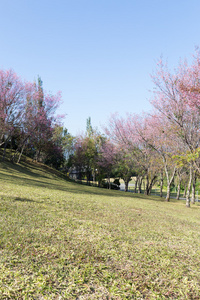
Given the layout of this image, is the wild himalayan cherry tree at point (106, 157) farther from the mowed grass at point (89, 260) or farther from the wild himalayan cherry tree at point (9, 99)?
the mowed grass at point (89, 260)

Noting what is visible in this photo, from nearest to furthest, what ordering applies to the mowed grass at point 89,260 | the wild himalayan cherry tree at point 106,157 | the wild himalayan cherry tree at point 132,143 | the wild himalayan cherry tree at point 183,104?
1. the mowed grass at point 89,260
2. the wild himalayan cherry tree at point 183,104
3. the wild himalayan cherry tree at point 132,143
4. the wild himalayan cherry tree at point 106,157

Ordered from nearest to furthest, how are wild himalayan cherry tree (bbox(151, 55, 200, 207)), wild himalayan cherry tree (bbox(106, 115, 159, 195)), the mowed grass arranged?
1. the mowed grass
2. wild himalayan cherry tree (bbox(151, 55, 200, 207))
3. wild himalayan cherry tree (bbox(106, 115, 159, 195))

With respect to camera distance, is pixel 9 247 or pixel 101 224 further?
pixel 101 224

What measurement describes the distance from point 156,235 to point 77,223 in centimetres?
176

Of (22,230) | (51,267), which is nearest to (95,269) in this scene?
(51,267)

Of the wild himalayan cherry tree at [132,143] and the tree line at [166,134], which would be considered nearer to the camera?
the tree line at [166,134]

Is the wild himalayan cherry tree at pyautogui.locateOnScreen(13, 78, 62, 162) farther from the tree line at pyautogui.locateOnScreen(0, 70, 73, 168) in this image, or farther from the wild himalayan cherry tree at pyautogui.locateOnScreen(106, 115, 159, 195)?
the wild himalayan cherry tree at pyautogui.locateOnScreen(106, 115, 159, 195)

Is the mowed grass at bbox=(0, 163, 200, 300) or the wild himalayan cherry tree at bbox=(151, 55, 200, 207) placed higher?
the wild himalayan cherry tree at bbox=(151, 55, 200, 207)

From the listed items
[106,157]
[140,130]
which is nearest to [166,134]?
[140,130]

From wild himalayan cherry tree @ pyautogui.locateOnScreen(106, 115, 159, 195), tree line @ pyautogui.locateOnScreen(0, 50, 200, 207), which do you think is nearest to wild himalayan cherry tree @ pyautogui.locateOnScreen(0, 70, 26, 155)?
tree line @ pyautogui.locateOnScreen(0, 50, 200, 207)

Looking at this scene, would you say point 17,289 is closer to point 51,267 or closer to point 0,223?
point 51,267

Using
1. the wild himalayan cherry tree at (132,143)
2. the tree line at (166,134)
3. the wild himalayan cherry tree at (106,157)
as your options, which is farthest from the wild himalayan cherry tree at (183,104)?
the wild himalayan cherry tree at (106,157)

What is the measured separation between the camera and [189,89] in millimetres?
10094

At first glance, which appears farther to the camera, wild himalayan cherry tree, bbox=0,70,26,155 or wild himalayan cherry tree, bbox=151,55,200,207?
wild himalayan cherry tree, bbox=0,70,26,155
